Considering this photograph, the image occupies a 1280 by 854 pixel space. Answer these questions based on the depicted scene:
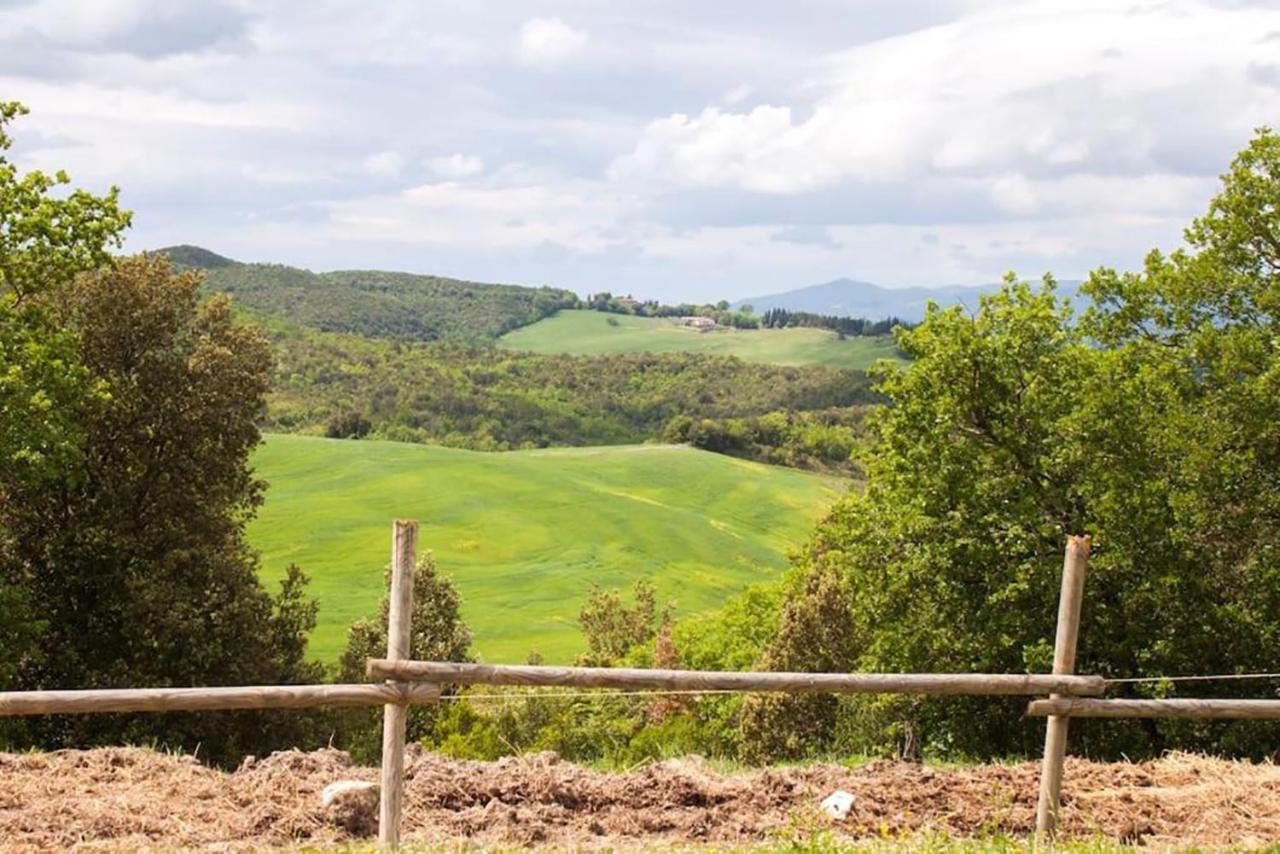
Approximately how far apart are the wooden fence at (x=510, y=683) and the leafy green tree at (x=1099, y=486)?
12.4 metres

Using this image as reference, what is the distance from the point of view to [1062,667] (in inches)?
337

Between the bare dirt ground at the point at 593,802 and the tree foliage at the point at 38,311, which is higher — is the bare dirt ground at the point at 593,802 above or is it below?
below

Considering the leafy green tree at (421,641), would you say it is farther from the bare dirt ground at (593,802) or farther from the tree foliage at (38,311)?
the bare dirt ground at (593,802)

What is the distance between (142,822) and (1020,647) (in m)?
17.9

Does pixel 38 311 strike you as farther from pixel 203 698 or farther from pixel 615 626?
pixel 615 626

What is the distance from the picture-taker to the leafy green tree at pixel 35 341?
2080 cm

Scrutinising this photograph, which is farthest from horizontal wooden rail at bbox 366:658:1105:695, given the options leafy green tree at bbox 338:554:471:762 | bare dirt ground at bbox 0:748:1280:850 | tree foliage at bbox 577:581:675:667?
tree foliage at bbox 577:581:675:667

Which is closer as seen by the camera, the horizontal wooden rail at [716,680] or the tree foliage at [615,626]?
the horizontal wooden rail at [716,680]

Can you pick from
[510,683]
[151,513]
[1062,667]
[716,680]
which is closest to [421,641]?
[151,513]

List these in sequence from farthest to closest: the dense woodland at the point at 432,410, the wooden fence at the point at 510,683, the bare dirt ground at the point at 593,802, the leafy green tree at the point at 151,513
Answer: the dense woodland at the point at 432,410, the leafy green tree at the point at 151,513, the bare dirt ground at the point at 593,802, the wooden fence at the point at 510,683

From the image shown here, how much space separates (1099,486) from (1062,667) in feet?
48.9

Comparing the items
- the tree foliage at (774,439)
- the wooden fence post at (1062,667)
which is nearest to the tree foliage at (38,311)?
the wooden fence post at (1062,667)

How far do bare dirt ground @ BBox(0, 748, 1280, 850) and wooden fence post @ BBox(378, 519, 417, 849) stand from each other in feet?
1.28

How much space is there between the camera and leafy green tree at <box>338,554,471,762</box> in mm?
40500
